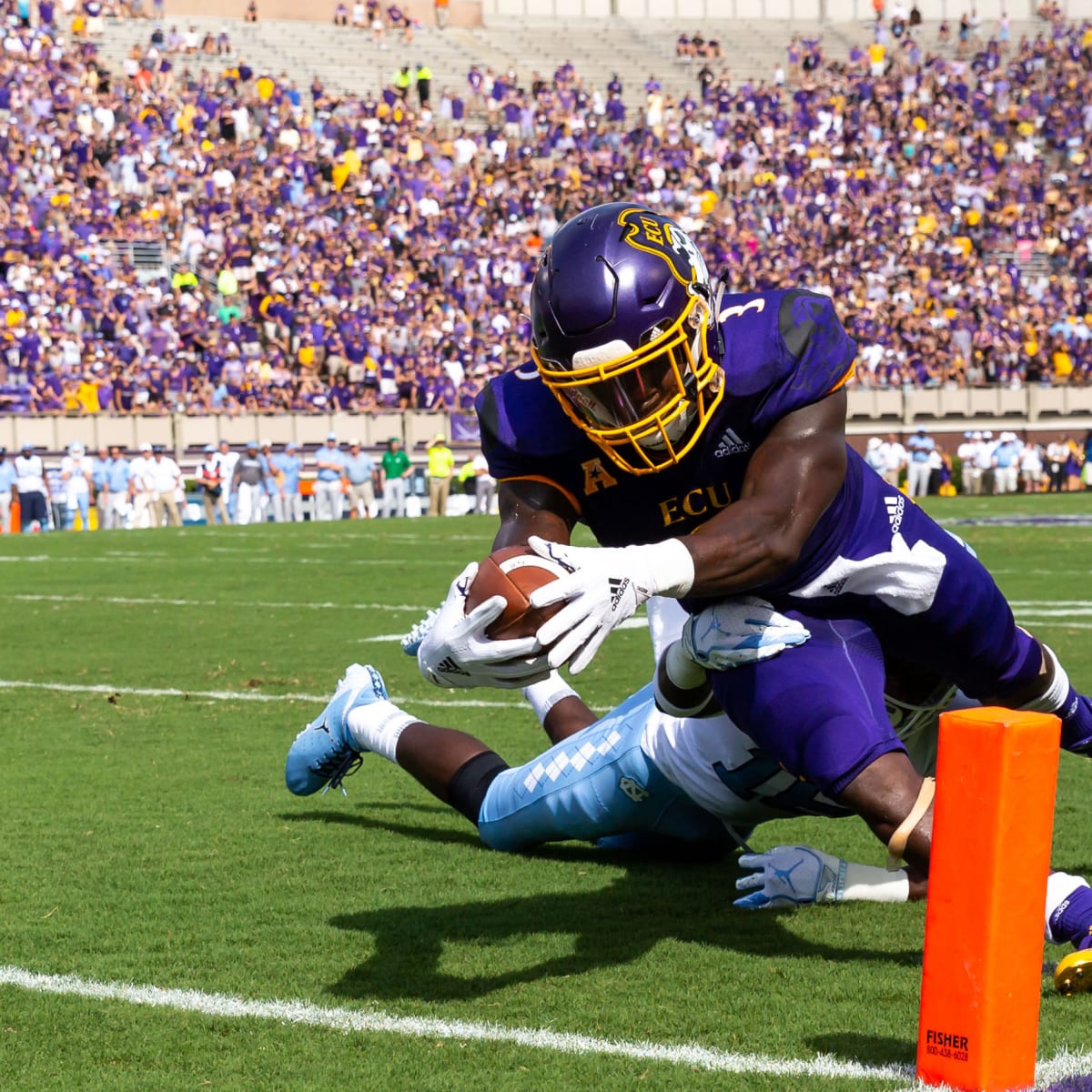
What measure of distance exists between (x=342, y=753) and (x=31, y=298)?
79.3 ft

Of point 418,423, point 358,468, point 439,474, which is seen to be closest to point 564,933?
point 358,468

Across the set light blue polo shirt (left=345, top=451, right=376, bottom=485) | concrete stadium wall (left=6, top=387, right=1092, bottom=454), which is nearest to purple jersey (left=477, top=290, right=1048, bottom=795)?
light blue polo shirt (left=345, top=451, right=376, bottom=485)

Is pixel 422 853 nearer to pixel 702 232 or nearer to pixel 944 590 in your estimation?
pixel 944 590

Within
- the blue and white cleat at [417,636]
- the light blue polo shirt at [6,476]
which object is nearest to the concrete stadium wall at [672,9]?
the light blue polo shirt at [6,476]

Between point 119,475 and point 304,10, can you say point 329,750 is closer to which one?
point 119,475

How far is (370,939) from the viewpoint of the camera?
3867mm

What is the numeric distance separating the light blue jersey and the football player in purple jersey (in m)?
0.65

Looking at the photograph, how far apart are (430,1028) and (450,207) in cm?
3160

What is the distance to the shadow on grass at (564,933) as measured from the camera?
3.55 meters

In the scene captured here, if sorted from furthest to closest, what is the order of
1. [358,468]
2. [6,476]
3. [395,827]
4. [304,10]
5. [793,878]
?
[304,10], [358,468], [6,476], [395,827], [793,878]

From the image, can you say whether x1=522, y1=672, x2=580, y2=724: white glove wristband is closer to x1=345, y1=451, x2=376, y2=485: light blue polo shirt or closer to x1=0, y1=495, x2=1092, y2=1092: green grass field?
x1=0, y1=495, x2=1092, y2=1092: green grass field

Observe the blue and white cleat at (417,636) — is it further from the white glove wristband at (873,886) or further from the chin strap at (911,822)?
the white glove wristband at (873,886)

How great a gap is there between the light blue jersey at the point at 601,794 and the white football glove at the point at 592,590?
1175 mm

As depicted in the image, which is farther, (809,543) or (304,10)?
(304,10)
